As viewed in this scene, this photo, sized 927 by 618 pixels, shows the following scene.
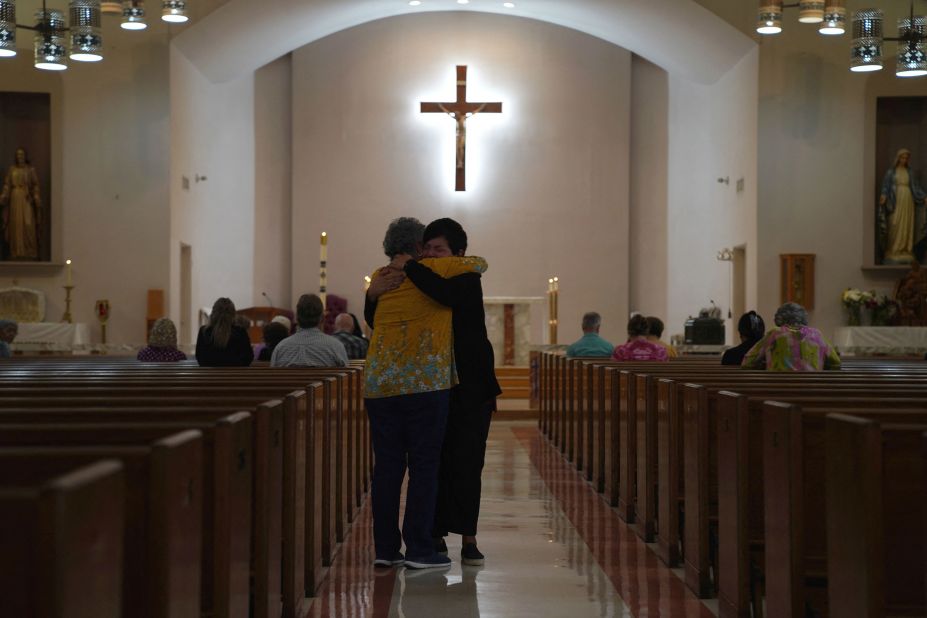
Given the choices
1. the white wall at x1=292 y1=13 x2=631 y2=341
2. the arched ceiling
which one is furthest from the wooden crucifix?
the arched ceiling

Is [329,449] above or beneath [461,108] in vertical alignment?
beneath

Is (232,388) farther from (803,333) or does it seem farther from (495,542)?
(803,333)

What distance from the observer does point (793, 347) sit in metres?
5.66

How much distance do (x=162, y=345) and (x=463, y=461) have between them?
3.53 meters

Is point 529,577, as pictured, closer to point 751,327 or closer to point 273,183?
point 751,327

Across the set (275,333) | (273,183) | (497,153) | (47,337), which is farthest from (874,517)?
(273,183)

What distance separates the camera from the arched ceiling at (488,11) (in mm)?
13070

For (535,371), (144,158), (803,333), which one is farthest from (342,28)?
(803,333)

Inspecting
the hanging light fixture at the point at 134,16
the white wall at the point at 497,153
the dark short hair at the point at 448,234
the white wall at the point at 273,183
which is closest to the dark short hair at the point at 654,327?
the dark short hair at the point at 448,234

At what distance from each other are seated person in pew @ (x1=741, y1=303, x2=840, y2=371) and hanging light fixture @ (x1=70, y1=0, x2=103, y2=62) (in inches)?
234

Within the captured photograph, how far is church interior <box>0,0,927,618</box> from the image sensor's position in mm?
2715

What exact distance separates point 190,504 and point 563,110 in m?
14.8

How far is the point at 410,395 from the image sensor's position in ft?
13.4

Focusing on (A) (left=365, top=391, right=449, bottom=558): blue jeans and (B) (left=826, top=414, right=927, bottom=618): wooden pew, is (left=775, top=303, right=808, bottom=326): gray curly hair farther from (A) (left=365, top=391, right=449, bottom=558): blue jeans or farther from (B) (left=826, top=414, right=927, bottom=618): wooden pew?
(B) (left=826, top=414, right=927, bottom=618): wooden pew
